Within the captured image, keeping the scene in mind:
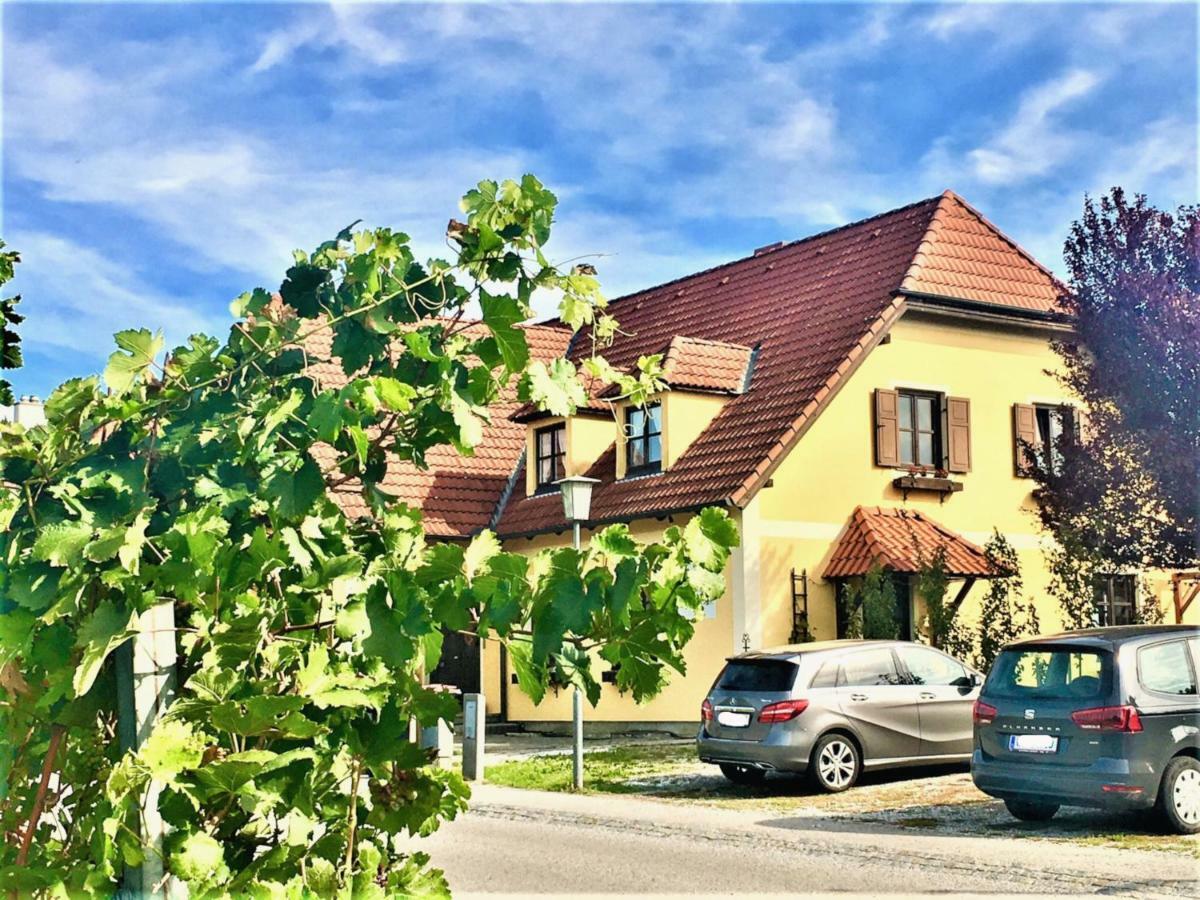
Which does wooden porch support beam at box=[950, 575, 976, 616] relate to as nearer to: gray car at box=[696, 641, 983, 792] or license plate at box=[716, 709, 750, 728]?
gray car at box=[696, 641, 983, 792]

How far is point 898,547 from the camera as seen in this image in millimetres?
24562

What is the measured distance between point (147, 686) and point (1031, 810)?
40.7 feet

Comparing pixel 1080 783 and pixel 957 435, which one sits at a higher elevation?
pixel 957 435

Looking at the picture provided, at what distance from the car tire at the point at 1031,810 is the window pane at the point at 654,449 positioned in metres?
13.6

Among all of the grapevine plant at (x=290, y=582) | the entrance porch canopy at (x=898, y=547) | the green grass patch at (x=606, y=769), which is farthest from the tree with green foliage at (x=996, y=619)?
the grapevine plant at (x=290, y=582)

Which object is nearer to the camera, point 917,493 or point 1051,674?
point 1051,674

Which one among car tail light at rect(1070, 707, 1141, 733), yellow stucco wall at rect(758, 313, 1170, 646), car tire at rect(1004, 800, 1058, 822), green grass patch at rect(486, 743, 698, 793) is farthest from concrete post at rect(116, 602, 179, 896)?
yellow stucco wall at rect(758, 313, 1170, 646)

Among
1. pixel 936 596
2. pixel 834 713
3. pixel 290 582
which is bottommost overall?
pixel 834 713

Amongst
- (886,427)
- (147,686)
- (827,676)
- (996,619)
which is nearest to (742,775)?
(827,676)

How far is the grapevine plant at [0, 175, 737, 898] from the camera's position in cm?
300

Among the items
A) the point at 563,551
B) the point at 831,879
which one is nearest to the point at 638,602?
the point at 563,551

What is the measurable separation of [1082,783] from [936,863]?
1.85 metres

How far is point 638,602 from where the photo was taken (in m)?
3.05

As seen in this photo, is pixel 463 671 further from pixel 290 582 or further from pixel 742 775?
pixel 290 582
